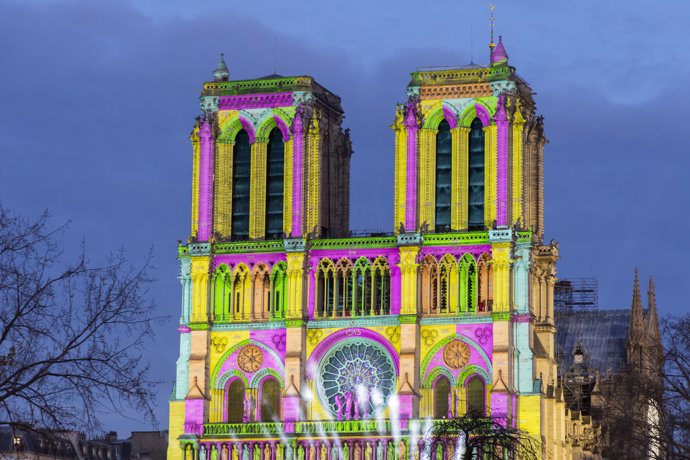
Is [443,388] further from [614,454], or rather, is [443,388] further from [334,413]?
[614,454]

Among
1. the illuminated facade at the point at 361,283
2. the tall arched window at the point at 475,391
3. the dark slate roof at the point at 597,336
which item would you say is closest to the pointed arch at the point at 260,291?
the illuminated facade at the point at 361,283

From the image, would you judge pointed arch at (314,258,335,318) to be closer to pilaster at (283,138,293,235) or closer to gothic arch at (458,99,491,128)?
pilaster at (283,138,293,235)

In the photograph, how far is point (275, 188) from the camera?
4776 inches

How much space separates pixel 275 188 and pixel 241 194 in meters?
2.45

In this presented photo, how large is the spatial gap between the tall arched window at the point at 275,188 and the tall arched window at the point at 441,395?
14903 mm

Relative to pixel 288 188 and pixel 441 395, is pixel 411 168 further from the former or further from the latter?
pixel 441 395

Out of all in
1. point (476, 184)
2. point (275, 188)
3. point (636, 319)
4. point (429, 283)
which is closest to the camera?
point (429, 283)

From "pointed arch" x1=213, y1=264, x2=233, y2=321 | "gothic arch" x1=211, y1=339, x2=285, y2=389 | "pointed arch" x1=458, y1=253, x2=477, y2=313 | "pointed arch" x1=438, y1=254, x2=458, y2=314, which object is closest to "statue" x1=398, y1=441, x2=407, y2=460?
"pointed arch" x1=438, y1=254, x2=458, y2=314

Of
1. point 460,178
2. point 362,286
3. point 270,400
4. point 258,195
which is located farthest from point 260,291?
point 460,178

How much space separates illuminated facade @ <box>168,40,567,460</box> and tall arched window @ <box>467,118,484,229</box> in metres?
0.11

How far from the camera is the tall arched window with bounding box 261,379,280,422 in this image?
392ft

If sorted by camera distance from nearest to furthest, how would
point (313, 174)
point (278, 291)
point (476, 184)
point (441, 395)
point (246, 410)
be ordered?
point (441, 395), point (476, 184), point (246, 410), point (313, 174), point (278, 291)

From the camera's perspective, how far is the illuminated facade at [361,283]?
115 meters

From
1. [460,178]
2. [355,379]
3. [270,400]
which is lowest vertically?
[270,400]
